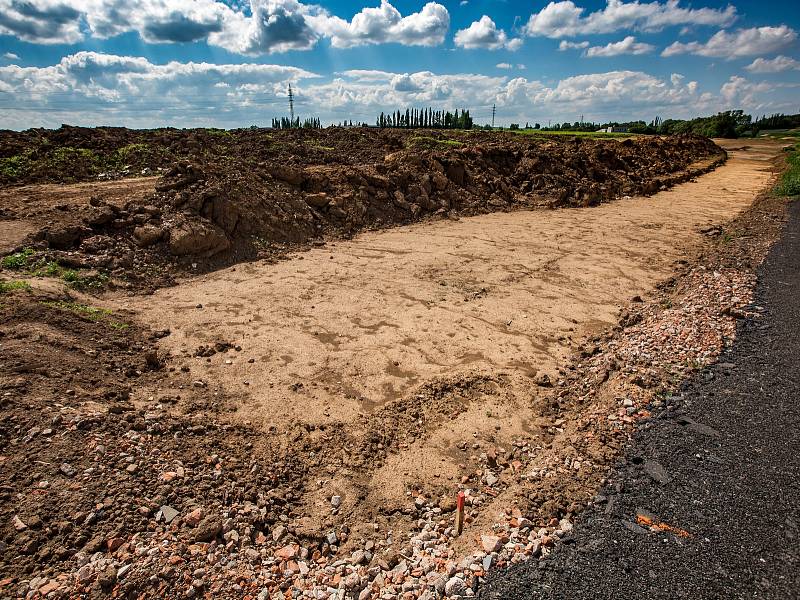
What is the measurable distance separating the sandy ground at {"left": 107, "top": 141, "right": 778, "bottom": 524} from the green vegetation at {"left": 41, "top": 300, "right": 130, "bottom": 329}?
547 mm

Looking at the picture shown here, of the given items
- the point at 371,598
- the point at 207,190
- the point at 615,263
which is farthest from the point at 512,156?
the point at 371,598

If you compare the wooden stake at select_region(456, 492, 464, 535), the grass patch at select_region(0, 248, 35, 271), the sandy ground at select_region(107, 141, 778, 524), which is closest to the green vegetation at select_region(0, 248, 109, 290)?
the grass patch at select_region(0, 248, 35, 271)

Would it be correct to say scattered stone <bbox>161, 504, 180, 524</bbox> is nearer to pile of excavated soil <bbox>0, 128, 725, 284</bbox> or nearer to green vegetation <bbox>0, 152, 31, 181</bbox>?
pile of excavated soil <bbox>0, 128, 725, 284</bbox>

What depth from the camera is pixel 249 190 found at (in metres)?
12.0

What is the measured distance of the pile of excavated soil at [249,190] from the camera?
386 inches

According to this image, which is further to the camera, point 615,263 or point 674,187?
point 674,187

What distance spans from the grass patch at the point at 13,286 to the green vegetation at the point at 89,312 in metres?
0.49

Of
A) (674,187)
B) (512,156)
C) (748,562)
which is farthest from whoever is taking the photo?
(674,187)

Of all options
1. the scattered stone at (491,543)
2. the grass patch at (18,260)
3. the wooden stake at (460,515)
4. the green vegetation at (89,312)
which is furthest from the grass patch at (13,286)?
the scattered stone at (491,543)

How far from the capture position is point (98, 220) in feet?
31.9

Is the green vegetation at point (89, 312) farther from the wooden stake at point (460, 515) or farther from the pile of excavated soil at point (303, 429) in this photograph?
the wooden stake at point (460, 515)

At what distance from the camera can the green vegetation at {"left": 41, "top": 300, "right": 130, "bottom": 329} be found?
6.88 metres

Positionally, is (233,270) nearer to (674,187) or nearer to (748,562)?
(748,562)

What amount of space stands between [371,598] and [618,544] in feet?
5.85
